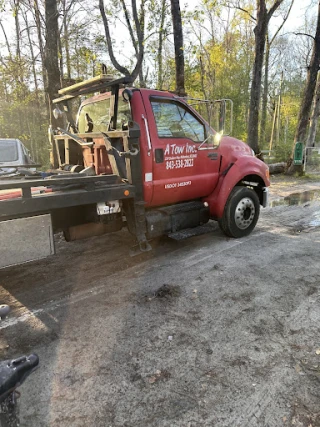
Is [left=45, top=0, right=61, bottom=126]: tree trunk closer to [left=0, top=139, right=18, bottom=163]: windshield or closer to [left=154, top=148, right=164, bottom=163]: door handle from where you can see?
[left=0, top=139, right=18, bottom=163]: windshield

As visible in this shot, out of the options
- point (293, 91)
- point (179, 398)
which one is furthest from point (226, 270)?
point (293, 91)

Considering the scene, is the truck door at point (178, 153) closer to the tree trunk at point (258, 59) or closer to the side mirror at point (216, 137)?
the side mirror at point (216, 137)

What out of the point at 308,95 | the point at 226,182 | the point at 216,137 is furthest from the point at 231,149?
the point at 308,95

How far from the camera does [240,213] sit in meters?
5.82

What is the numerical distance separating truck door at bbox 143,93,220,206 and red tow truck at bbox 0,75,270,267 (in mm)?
15

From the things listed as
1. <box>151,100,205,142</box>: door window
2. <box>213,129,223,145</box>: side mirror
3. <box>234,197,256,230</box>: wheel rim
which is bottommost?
<box>234,197,256,230</box>: wheel rim

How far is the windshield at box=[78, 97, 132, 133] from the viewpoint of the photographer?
4746 mm

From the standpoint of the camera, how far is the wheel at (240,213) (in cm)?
567

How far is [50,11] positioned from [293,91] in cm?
3966

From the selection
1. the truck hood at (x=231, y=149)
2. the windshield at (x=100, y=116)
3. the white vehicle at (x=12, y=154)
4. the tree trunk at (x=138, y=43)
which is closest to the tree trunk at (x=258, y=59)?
the tree trunk at (x=138, y=43)

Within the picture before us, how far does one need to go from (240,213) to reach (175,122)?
1992 mm

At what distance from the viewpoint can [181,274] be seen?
4.44 m

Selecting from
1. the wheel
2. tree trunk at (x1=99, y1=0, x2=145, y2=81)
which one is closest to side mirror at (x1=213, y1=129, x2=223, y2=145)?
the wheel

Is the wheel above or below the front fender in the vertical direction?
below
